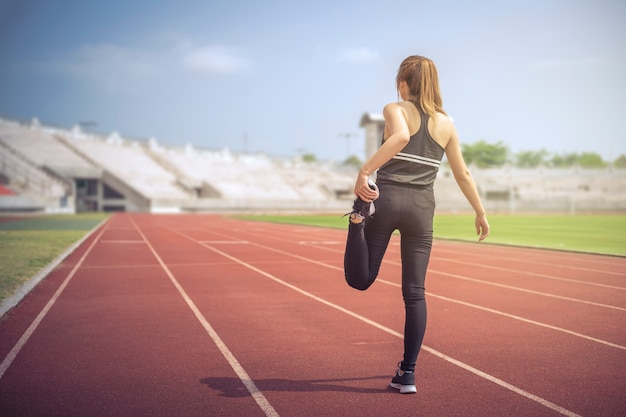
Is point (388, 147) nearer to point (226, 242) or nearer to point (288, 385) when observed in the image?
point (288, 385)

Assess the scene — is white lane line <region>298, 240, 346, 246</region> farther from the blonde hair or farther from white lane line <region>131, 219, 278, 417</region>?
the blonde hair

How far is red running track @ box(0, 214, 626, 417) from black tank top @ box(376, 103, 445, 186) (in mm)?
1516

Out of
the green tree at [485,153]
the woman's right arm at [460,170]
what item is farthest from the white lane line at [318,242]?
the green tree at [485,153]

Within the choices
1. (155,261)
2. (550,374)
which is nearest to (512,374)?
(550,374)

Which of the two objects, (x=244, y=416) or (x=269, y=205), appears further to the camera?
(x=269, y=205)

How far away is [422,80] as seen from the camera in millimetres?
4207

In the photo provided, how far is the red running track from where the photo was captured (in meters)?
4.20

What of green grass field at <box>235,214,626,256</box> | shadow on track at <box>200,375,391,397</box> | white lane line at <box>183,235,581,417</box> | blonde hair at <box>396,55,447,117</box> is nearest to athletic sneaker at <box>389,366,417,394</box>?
shadow on track at <box>200,375,391,397</box>

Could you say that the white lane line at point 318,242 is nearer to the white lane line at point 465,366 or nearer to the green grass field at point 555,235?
the green grass field at point 555,235

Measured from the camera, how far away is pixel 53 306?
8148mm

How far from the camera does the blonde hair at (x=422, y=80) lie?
165 inches

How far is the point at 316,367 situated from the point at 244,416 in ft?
4.28

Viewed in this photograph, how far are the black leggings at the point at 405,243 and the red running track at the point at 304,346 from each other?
0.57 meters

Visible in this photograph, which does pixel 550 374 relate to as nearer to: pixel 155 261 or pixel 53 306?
pixel 53 306
